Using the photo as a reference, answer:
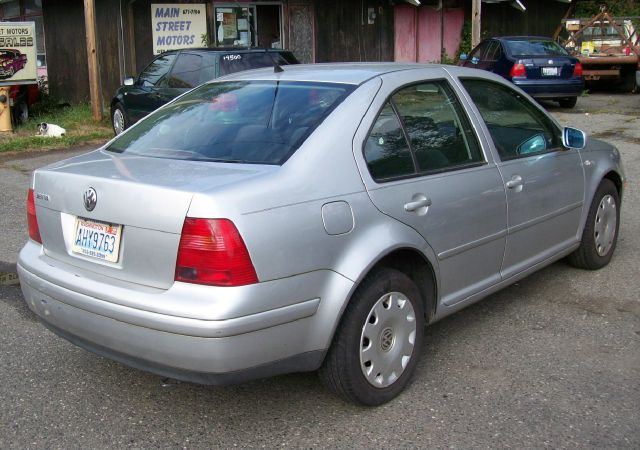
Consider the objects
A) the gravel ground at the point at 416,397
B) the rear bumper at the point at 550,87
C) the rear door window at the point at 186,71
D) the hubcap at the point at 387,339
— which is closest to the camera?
the gravel ground at the point at 416,397

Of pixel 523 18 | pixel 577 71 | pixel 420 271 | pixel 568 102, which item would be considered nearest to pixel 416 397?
pixel 420 271

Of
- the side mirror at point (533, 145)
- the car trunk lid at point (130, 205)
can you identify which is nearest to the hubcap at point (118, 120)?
the side mirror at point (533, 145)

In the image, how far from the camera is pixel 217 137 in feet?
12.7

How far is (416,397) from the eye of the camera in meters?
3.81

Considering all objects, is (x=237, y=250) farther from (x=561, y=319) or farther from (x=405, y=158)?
(x=561, y=319)

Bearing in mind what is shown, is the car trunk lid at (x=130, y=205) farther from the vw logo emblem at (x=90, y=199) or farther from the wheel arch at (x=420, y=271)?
the wheel arch at (x=420, y=271)

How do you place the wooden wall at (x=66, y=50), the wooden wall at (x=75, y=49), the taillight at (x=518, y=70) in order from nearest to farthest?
the taillight at (x=518, y=70)
the wooden wall at (x=75, y=49)
the wooden wall at (x=66, y=50)

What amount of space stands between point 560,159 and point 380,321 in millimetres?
2059

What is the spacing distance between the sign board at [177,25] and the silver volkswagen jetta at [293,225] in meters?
12.5

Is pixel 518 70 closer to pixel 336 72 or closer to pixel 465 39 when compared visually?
→ pixel 465 39

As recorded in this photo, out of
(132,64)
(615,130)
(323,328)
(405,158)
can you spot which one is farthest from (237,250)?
(132,64)

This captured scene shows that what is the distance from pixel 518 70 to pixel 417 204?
1246cm

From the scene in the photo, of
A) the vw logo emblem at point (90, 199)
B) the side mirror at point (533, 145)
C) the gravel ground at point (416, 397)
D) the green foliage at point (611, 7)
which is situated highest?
the green foliage at point (611, 7)

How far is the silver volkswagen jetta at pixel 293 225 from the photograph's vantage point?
3.09m
